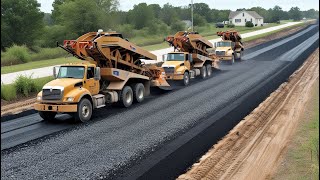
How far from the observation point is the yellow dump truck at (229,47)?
33938mm

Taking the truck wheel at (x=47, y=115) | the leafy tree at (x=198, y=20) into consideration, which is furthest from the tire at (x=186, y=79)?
the leafy tree at (x=198, y=20)

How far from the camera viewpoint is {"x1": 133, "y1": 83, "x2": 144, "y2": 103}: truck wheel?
18141 mm

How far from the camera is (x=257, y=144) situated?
39.5ft

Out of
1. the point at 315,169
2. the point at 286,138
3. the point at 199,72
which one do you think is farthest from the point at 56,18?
the point at 315,169

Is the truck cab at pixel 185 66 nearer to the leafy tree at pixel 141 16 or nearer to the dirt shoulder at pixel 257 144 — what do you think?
the dirt shoulder at pixel 257 144

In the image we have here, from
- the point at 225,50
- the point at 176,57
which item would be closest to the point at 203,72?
the point at 176,57

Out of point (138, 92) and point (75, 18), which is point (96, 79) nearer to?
point (138, 92)

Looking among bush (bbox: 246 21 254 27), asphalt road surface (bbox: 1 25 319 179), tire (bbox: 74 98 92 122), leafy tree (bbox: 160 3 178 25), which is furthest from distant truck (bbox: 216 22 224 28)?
tire (bbox: 74 98 92 122)

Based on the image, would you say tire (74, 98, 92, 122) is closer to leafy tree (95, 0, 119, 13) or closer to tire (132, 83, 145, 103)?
tire (132, 83, 145, 103)

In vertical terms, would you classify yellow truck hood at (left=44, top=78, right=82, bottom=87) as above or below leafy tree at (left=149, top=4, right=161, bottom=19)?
below

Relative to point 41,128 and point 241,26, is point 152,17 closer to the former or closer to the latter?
point 241,26

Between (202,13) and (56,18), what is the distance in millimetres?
22649

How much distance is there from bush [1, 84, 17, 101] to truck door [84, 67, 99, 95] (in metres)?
5.72

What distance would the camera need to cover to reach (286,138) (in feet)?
41.3
